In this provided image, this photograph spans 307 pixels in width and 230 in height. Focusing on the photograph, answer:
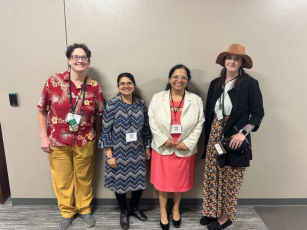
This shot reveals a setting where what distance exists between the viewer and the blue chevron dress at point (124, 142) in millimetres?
1942

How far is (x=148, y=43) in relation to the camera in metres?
2.12

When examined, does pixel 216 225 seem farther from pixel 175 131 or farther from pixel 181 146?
pixel 175 131

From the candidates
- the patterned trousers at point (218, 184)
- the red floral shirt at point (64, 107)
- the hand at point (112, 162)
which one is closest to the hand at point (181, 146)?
the patterned trousers at point (218, 184)

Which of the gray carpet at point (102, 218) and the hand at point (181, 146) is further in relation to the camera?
the gray carpet at point (102, 218)

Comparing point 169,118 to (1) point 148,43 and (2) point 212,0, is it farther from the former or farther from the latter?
(2) point 212,0

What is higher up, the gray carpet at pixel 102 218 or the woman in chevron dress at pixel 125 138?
the woman in chevron dress at pixel 125 138

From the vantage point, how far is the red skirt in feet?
6.43

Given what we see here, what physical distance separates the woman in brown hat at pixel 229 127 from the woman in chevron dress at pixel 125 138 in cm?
61

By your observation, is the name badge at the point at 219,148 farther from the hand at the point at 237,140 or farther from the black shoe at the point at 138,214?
the black shoe at the point at 138,214

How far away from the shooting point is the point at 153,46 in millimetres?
2123

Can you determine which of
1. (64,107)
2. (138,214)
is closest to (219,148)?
(138,214)

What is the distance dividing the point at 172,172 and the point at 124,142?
0.51 m

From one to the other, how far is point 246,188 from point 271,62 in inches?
53.7

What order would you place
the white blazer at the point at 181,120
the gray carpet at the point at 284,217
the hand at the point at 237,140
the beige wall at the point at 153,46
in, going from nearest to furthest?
1. the hand at the point at 237,140
2. the white blazer at the point at 181,120
3. the beige wall at the point at 153,46
4. the gray carpet at the point at 284,217
